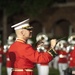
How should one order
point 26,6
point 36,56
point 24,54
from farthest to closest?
point 26,6, point 24,54, point 36,56

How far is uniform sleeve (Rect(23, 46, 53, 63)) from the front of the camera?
6820 millimetres

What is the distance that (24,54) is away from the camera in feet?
23.1

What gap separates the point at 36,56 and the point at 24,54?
250 mm

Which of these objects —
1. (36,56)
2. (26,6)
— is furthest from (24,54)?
(26,6)

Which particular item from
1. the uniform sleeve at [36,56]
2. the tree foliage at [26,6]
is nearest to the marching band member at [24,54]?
the uniform sleeve at [36,56]

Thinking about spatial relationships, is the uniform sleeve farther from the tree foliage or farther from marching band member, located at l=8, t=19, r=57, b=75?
the tree foliage

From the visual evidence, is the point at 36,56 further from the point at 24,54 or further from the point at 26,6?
the point at 26,6

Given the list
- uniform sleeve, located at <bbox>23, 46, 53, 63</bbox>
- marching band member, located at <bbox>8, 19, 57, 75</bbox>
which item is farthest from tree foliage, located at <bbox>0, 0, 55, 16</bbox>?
uniform sleeve, located at <bbox>23, 46, 53, 63</bbox>

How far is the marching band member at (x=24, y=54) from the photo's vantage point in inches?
271

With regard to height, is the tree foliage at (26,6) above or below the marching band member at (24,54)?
above

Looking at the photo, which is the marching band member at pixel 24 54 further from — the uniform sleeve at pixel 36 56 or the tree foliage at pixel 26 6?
the tree foliage at pixel 26 6

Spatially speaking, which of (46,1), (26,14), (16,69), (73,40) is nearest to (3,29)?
(26,14)

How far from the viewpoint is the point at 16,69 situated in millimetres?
7211

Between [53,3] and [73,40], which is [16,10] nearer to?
[53,3]
